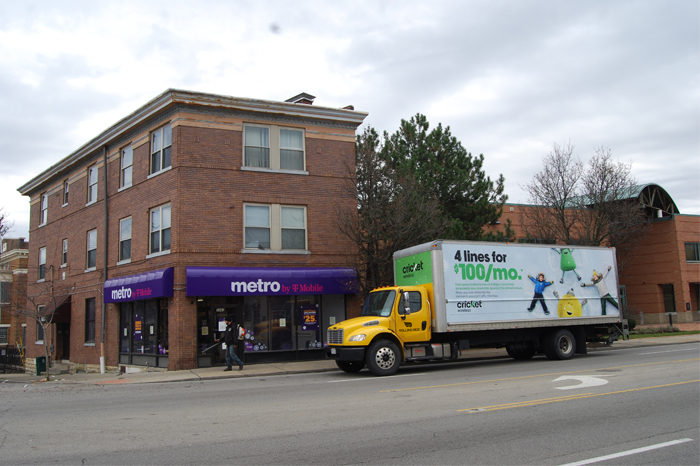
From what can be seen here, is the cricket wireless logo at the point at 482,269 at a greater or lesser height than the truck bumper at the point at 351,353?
greater

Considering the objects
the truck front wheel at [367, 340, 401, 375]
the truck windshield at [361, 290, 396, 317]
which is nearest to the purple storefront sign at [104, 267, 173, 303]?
the truck windshield at [361, 290, 396, 317]

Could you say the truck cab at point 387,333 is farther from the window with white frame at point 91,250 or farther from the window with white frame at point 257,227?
the window with white frame at point 91,250

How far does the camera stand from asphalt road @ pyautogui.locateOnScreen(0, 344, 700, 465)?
6359 millimetres

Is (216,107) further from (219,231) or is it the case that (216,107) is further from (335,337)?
(335,337)

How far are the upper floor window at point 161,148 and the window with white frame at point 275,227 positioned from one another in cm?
355

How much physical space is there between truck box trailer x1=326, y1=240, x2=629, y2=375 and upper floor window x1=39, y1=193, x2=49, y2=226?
71.3 ft

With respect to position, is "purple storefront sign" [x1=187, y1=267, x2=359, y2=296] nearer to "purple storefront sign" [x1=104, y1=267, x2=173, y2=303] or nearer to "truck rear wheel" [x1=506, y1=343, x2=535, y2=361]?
"purple storefront sign" [x1=104, y1=267, x2=173, y2=303]

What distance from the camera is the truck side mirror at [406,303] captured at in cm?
1486

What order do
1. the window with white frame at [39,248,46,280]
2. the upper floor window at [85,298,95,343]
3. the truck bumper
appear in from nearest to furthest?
A: the truck bumper < the upper floor window at [85,298,95,343] < the window with white frame at [39,248,46,280]

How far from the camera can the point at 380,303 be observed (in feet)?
50.4

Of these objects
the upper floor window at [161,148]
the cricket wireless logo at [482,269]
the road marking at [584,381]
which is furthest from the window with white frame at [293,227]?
the road marking at [584,381]

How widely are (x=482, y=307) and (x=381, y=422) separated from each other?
8.41 metres

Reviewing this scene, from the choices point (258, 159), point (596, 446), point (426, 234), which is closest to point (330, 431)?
point (596, 446)

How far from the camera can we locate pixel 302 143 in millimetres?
21344
